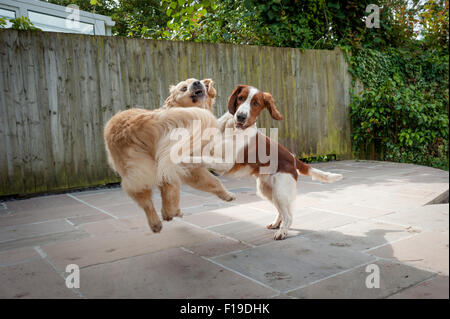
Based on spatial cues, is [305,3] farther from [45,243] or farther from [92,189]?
[45,243]

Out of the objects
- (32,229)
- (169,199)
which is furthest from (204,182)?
(32,229)

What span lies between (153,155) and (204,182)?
1.31 feet

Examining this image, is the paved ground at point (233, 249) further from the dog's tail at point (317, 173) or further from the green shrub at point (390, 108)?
the green shrub at point (390, 108)

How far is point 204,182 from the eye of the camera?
2496 millimetres

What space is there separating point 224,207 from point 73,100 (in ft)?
9.61

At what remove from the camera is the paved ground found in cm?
196

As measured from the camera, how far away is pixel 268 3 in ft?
24.4

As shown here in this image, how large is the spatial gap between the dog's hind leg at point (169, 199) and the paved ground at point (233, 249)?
12.3 inches

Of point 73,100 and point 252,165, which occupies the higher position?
point 73,100

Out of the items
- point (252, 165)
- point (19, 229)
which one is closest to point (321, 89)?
point (252, 165)

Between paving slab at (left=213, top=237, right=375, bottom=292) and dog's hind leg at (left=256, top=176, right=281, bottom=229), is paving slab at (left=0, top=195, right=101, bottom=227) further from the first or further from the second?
paving slab at (left=213, top=237, right=375, bottom=292)

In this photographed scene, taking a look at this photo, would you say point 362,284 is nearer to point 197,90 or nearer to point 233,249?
point 233,249
